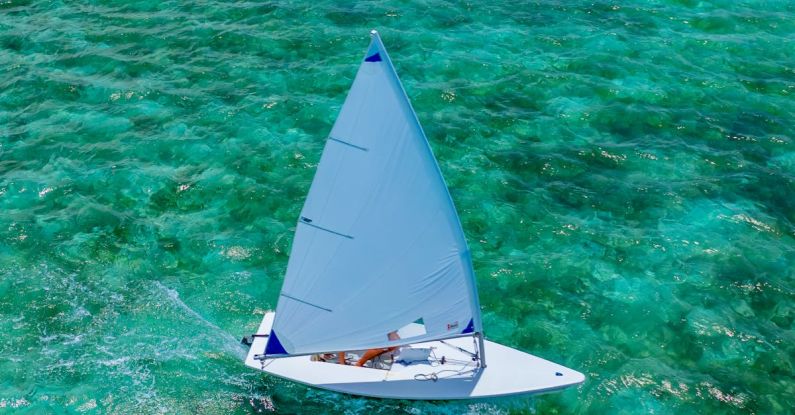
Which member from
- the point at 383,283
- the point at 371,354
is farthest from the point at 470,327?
the point at 371,354

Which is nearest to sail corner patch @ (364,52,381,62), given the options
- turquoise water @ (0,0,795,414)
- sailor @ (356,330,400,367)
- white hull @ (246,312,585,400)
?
sailor @ (356,330,400,367)

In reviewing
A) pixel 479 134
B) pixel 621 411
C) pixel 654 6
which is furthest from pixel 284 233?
pixel 654 6

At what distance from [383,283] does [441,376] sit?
114 inches

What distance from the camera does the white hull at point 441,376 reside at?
1731 cm

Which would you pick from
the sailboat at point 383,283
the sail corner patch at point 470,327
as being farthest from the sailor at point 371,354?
the sail corner patch at point 470,327

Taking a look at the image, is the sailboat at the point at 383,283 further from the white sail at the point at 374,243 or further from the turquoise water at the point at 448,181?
the turquoise water at the point at 448,181

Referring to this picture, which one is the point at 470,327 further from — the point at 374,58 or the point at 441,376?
the point at 374,58

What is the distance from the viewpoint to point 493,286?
858 inches

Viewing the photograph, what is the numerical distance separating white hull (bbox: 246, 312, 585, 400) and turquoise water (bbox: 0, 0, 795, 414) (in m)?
0.97

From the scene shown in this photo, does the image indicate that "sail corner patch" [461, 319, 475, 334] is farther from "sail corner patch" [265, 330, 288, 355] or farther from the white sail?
"sail corner patch" [265, 330, 288, 355]

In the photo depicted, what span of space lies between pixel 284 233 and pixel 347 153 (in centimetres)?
869

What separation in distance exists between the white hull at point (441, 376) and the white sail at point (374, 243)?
0.63 metres

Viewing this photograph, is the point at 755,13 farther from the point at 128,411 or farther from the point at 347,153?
the point at 128,411

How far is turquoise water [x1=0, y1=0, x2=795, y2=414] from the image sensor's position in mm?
19328
